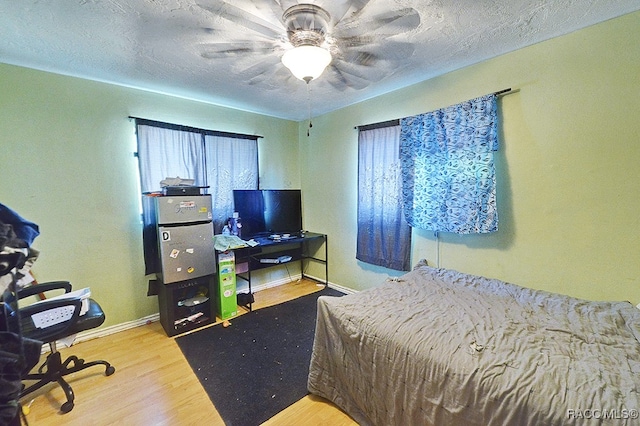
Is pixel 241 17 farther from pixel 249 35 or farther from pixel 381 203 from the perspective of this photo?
pixel 381 203

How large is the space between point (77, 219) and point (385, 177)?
A: 10.1 ft

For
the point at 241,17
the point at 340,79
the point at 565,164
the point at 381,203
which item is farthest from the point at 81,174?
the point at 565,164

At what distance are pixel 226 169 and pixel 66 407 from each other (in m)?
2.45

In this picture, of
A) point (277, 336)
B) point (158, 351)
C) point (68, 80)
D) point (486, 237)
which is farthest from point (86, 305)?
point (486, 237)

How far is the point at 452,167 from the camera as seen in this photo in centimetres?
234

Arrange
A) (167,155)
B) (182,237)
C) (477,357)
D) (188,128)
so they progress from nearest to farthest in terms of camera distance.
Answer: (477,357)
(182,237)
(167,155)
(188,128)

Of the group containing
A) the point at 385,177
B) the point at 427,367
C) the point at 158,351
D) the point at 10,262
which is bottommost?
the point at 158,351

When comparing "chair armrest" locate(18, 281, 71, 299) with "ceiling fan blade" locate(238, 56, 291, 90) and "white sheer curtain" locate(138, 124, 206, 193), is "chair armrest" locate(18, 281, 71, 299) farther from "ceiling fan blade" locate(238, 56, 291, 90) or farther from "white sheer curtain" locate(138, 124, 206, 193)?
"ceiling fan blade" locate(238, 56, 291, 90)

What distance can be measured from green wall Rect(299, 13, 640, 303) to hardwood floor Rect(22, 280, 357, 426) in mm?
1831

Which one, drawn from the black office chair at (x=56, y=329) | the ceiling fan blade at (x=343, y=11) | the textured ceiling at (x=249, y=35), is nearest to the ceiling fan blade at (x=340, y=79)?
the textured ceiling at (x=249, y=35)

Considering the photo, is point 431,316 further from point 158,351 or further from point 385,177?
point 158,351

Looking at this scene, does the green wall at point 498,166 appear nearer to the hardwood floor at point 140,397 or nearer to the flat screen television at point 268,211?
the hardwood floor at point 140,397

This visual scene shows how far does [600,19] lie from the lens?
169 centimetres

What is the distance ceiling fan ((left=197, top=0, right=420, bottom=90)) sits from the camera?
1.37 m
